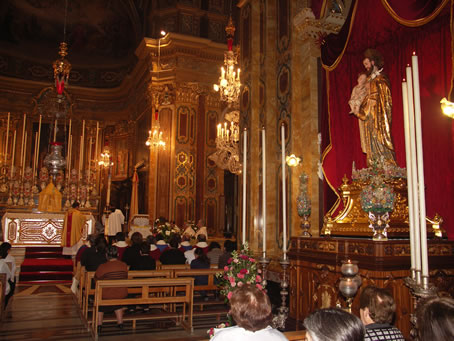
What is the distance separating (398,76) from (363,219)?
2378 millimetres

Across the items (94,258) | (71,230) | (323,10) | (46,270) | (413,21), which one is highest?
(323,10)

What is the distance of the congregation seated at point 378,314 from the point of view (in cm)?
267

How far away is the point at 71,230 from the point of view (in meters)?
13.5

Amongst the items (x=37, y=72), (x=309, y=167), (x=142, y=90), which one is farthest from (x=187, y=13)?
(x=309, y=167)

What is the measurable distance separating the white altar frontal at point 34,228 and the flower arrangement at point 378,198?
11327 mm

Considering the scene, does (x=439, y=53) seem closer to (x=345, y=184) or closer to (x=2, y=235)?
(x=345, y=184)

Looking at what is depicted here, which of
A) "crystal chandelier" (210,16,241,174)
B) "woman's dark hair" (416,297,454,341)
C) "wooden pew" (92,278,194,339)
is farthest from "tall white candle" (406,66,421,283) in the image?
"crystal chandelier" (210,16,241,174)

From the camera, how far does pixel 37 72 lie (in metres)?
24.7

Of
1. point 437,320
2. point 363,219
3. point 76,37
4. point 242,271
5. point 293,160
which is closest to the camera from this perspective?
point 437,320

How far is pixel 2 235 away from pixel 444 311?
14.5 meters

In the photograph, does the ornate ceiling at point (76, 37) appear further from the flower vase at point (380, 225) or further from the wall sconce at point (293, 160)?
the flower vase at point (380, 225)

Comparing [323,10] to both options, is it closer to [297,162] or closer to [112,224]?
[297,162]

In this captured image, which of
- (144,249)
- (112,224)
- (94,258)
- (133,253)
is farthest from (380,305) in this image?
(112,224)

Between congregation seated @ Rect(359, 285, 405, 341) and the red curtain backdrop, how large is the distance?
310cm
